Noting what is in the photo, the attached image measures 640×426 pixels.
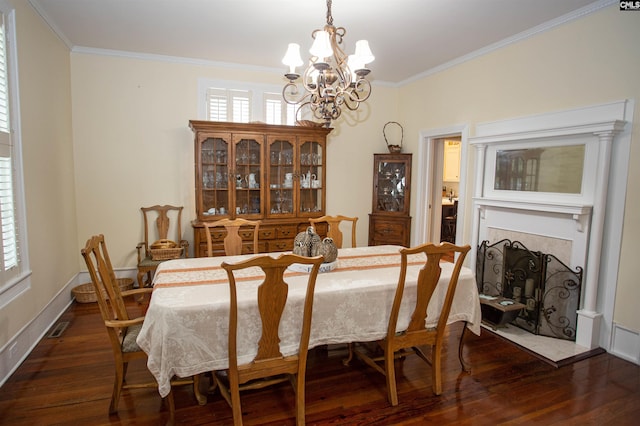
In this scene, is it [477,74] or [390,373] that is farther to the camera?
[477,74]

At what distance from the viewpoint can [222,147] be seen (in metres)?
4.32

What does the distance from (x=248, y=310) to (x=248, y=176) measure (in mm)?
2684

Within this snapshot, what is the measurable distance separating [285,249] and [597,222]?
3.08 m

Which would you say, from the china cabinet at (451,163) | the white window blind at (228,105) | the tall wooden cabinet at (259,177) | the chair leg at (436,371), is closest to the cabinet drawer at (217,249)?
the tall wooden cabinet at (259,177)

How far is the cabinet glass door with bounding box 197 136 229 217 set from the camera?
4262 millimetres

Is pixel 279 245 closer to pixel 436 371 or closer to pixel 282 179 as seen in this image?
pixel 282 179

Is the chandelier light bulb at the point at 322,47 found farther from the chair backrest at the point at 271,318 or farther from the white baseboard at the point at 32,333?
the white baseboard at the point at 32,333

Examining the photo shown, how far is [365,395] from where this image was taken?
2.34 meters

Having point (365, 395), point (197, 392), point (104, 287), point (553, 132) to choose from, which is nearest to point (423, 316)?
point (365, 395)

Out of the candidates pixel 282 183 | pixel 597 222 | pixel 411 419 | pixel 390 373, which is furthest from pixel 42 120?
pixel 597 222

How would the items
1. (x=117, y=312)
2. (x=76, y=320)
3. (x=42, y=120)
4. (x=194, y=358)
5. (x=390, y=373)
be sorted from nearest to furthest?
(x=194, y=358) → (x=117, y=312) → (x=390, y=373) → (x=42, y=120) → (x=76, y=320)

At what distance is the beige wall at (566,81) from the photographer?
273cm

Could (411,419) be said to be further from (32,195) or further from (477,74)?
(477,74)

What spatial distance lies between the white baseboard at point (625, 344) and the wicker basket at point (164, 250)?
4115 mm
